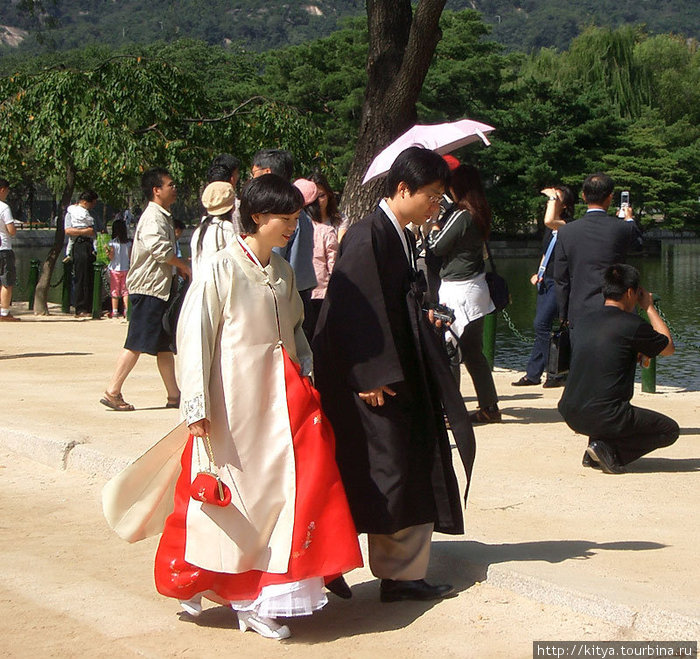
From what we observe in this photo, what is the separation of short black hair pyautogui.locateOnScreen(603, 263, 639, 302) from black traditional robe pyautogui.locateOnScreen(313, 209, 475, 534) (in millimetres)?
2742

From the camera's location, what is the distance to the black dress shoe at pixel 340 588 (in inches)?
172

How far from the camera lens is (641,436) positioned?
662 cm

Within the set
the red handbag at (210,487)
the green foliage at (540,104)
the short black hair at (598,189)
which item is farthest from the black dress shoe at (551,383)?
Result: the green foliage at (540,104)

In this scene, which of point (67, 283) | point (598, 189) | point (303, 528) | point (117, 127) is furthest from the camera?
point (67, 283)

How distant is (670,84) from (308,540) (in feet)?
184

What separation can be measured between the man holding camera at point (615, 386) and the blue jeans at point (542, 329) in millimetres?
3952

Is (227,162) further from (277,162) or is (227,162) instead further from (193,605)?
(193,605)

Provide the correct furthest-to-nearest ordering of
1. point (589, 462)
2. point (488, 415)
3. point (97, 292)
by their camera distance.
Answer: point (97, 292) → point (488, 415) → point (589, 462)

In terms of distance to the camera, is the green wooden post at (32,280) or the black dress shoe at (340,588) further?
the green wooden post at (32,280)

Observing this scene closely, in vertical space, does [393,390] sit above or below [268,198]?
below

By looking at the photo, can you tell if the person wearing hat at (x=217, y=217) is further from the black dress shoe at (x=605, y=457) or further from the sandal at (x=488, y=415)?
the sandal at (x=488, y=415)

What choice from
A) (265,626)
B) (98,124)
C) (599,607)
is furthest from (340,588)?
(98,124)

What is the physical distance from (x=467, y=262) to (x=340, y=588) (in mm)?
3853

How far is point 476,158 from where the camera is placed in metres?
47.5
